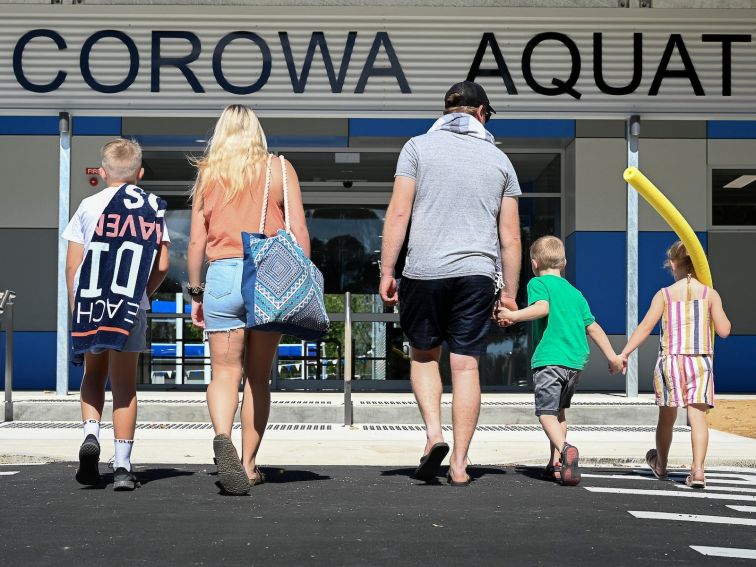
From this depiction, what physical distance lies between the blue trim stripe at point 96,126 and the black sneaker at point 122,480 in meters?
7.99

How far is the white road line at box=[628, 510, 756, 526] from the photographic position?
14.0 ft

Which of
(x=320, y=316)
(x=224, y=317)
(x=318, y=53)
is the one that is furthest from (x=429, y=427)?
(x=318, y=53)

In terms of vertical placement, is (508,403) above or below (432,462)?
below

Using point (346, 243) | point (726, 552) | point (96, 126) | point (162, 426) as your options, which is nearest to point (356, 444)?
point (162, 426)

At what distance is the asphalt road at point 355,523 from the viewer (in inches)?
136

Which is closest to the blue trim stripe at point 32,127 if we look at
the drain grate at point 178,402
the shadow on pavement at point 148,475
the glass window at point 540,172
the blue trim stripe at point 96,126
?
the blue trim stripe at point 96,126

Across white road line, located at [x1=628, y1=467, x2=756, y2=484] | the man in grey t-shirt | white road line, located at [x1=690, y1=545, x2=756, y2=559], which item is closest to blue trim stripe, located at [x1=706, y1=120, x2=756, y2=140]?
white road line, located at [x1=628, y1=467, x2=756, y2=484]

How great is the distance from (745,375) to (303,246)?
28.0ft

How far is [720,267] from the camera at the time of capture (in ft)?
40.4

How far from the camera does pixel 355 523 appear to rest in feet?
13.2

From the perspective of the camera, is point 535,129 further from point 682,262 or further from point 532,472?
point 532,472

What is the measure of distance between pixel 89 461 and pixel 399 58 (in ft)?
21.7

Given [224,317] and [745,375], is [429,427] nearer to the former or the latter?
[224,317]

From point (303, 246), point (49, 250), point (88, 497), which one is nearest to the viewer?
point (88, 497)
